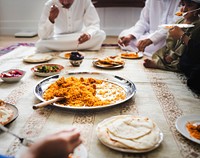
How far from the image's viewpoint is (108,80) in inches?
62.6

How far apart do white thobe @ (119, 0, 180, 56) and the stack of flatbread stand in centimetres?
164

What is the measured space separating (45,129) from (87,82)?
0.48m

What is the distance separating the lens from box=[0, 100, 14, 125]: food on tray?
3.41ft

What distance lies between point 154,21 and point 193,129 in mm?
2102

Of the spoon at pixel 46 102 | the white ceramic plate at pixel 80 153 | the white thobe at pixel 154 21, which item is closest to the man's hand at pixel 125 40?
the white thobe at pixel 154 21

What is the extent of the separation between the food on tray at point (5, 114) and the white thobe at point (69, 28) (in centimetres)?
155

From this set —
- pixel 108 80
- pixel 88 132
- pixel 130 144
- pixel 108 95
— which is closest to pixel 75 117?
pixel 88 132

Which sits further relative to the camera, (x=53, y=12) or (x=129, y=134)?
(x=53, y=12)

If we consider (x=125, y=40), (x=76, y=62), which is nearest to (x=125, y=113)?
(x=76, y=62)

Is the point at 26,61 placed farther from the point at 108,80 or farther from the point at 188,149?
the point at 188,149

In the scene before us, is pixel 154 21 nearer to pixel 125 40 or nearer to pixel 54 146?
pixel 125 40

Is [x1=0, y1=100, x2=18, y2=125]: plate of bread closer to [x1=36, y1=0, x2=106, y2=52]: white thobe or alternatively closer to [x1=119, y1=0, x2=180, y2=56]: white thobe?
[x1=36, y1=0, x2=106, y2=52]: white thobe

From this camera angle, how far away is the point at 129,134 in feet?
2.98

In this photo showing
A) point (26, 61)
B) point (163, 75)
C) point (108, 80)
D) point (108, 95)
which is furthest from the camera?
point (26, 61)
